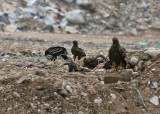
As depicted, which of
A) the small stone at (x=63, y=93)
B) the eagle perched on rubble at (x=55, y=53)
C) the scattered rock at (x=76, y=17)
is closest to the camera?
the small stone at (x=63, y=93)

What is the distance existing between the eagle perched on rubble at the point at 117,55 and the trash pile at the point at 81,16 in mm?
12225

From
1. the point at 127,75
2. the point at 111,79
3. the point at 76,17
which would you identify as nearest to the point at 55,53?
the point at 111,79

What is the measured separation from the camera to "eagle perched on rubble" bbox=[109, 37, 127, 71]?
222 inches

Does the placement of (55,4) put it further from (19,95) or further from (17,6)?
(19,95)

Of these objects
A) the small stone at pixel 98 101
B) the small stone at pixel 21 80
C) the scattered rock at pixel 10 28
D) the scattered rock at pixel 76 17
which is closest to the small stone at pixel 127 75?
the small stone at pixel 98 101

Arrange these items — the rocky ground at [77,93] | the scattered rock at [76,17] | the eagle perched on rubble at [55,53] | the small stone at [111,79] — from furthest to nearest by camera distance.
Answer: the scattered rock at [76,17] → the eagle perched on rubble at [55,53] → the small stone at [111,79] → the rocky ground at [77,93]

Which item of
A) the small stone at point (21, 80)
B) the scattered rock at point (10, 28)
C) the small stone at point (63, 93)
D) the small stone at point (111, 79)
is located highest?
the scattered rock at point (10, 28)

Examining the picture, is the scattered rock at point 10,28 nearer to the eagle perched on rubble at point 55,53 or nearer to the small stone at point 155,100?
the eagle perched on rubble at point 55,53

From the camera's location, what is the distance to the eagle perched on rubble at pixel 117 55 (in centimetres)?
565

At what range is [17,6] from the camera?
62.3 feet

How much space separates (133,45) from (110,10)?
784cm

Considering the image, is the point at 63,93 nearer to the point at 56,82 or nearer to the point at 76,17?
the point at 56,82

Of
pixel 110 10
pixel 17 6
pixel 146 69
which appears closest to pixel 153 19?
pixel 110 10

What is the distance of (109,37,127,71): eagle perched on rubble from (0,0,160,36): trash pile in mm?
12225
